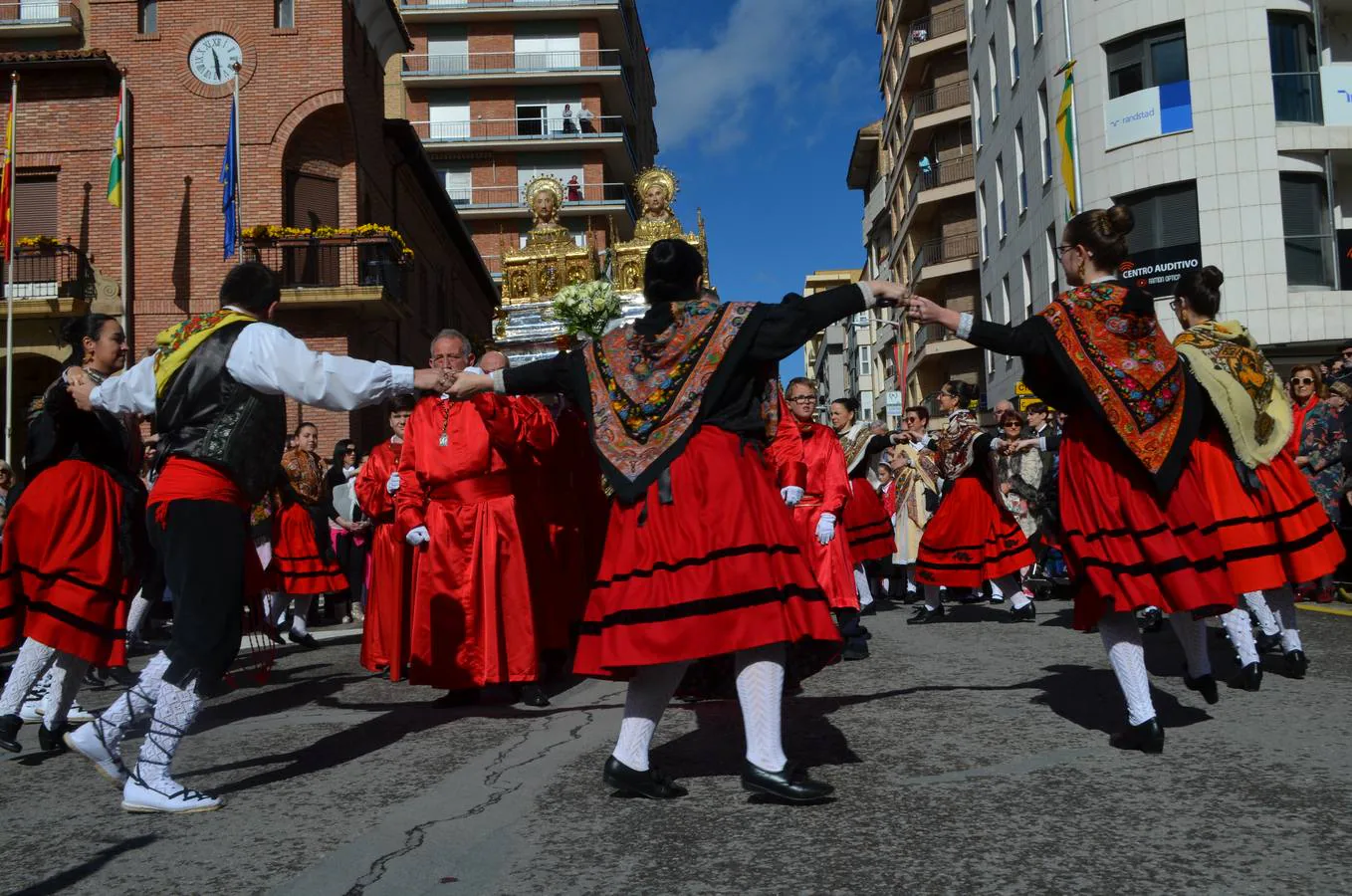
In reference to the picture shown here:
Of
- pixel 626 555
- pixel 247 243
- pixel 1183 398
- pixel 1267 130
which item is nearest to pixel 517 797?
pixel 626 555

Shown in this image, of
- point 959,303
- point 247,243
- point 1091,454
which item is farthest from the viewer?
point 959,303

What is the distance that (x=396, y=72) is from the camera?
165ft

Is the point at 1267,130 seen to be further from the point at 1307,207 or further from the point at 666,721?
the point at 666,721

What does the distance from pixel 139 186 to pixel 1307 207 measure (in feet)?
74.5

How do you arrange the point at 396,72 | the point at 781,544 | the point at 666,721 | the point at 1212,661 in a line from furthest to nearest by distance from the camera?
the point at 396,72
the point at 1212,661
the point at 666,721
the point at 781,544

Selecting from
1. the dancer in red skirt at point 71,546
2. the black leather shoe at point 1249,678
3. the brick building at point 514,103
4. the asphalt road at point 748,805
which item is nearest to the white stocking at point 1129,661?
the asphalt road at point 748,805

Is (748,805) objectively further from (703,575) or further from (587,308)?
(587,308)

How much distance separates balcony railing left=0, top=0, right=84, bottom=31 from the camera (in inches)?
1105

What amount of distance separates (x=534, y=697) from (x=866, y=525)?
587 cm

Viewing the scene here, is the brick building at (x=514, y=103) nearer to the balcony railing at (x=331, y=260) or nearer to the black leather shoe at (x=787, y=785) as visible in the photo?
the balcony railing at (x=331, y=260)

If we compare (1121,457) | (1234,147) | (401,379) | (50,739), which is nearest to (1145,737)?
(1121,457)

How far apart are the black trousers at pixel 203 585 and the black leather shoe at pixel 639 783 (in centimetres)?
151

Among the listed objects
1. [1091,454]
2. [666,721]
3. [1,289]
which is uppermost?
[1,289]

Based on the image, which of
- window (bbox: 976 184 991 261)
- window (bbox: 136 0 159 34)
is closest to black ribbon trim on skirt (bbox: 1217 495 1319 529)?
window (bbox: 136 0 159 34)
